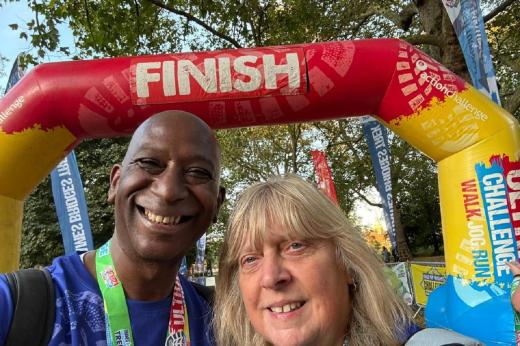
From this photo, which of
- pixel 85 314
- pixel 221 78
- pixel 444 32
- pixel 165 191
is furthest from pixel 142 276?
pixel 444 32

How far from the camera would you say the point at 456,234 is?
3.25 m

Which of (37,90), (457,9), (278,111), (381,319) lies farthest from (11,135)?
(457,9)

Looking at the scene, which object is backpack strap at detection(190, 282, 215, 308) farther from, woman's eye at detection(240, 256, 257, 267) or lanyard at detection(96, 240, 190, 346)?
woman's eye at detection(240, 256, 257, 267)

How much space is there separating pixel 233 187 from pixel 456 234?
2102cm

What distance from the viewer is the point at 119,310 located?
5.56 feet

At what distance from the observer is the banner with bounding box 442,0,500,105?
164 inches

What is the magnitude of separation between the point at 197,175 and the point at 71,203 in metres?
4.19

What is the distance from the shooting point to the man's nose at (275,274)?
1583 millimetres

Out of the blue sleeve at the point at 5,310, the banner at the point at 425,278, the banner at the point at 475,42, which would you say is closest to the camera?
the blue sleeve at the point at 5,310

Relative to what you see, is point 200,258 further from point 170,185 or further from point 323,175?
point 170,185

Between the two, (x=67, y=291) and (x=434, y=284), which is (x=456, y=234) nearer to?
(x=67, y=291)

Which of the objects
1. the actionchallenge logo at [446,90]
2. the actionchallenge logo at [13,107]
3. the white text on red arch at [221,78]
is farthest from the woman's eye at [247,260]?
the actionchallenge logo at [13,107]

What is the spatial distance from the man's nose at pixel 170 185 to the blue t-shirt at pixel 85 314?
0.40 m

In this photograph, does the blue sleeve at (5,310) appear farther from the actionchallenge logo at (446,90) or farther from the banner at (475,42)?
the banner at (475,42)
